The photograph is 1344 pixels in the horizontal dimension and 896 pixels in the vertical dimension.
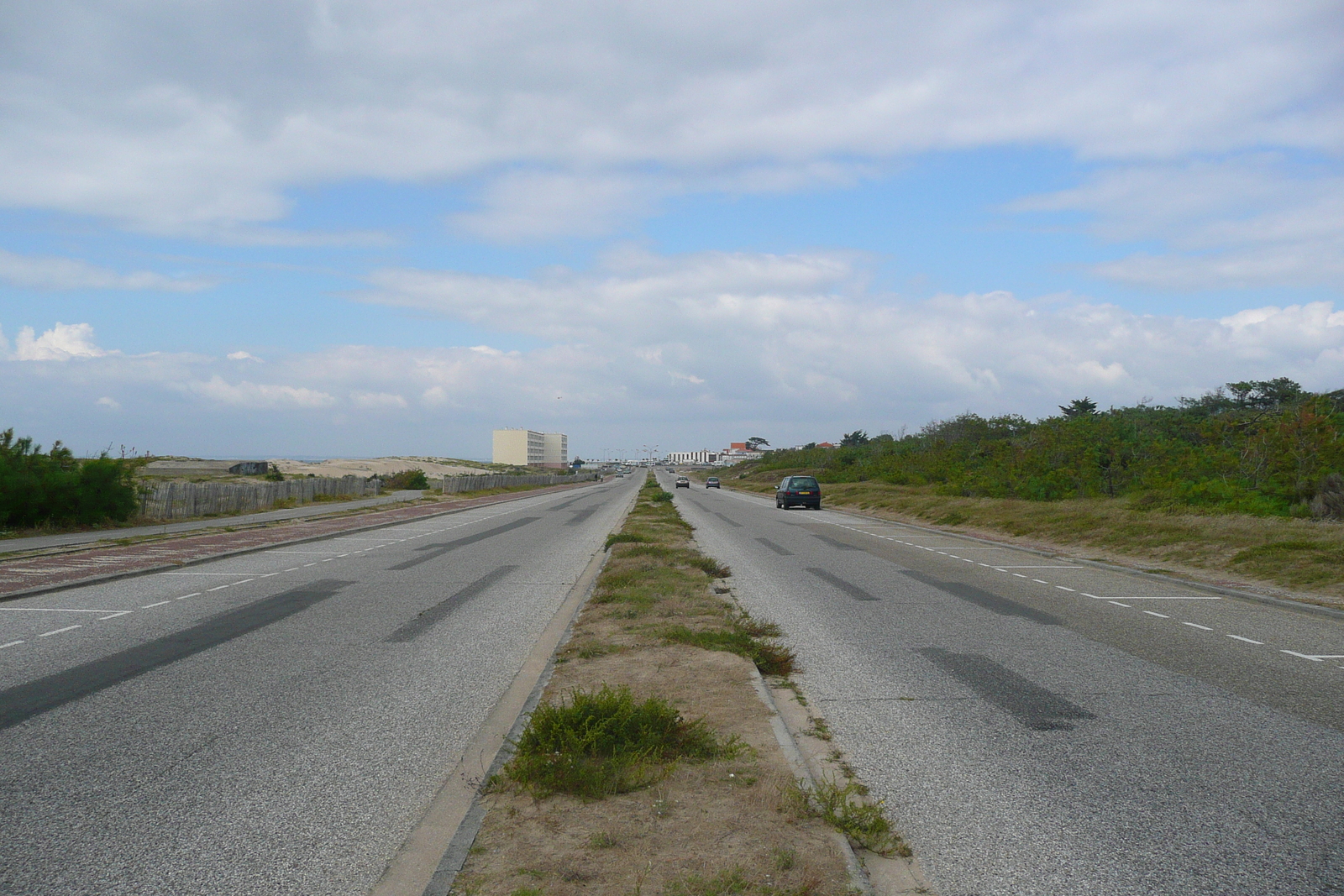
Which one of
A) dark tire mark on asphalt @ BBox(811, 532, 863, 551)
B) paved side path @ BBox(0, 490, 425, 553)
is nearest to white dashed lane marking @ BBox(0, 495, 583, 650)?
paved side path @ BBox(0, 490, 425, 553)

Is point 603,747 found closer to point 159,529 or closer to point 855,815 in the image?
point 855,815

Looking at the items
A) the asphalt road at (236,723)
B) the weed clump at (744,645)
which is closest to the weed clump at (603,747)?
the asphalt road at (236,723)

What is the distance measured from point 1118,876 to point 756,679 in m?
3.57

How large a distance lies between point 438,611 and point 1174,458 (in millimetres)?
26752

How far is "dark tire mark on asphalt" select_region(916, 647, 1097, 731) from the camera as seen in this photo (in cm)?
625

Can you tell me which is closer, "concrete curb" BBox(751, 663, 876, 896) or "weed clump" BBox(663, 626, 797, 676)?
"concrete curb" BBox(751, 663, 876, 896)

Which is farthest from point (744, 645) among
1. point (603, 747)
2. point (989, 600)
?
point (989, 600)

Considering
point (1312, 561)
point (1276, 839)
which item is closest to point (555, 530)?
point (1312, 561)

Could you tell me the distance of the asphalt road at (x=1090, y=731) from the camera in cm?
395

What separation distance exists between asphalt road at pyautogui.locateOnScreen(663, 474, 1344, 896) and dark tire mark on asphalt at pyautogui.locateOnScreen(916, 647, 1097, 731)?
0.08ft

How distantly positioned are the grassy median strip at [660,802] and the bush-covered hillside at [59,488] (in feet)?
72.5

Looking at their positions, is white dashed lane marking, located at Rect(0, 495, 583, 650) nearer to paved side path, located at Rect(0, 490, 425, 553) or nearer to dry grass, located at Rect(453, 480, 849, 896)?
paved side path, located at Rect(0, 490, 425, 553)

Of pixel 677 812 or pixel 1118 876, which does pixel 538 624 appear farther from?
pixel 1118 876

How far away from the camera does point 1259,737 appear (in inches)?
226
